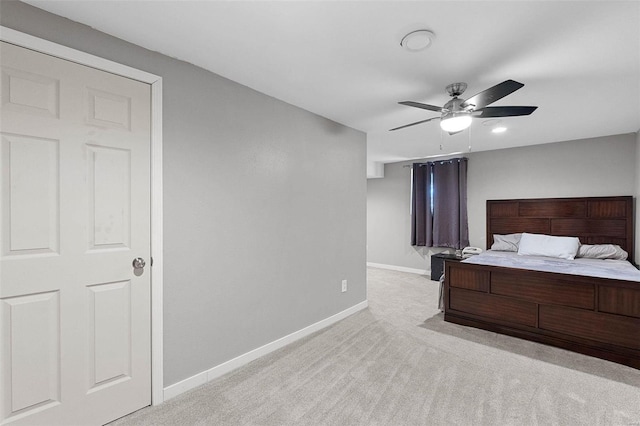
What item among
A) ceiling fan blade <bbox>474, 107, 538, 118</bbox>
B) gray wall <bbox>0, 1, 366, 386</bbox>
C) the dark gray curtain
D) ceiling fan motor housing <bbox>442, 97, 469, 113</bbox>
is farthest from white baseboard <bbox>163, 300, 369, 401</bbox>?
the dark gray curtain

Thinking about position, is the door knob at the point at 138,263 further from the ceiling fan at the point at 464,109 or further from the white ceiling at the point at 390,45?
the ceiling fan at the point at 464,109

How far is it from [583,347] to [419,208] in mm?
3444

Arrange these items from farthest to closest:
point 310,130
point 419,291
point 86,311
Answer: point 419,291 < point 310,130 < point 86,311

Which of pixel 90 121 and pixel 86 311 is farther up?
pixel 90 121

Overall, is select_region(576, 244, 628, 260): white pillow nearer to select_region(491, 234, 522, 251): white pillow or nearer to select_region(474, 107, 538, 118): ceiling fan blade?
select_region(491, 234, 522, 251): white pillow

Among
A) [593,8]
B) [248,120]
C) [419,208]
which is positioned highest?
[593,8]

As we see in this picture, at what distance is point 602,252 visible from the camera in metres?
3.76

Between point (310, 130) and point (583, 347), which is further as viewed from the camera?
point (310, 130)

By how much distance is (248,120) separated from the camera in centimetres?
250

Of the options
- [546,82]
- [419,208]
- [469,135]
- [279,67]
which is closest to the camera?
[279,67]

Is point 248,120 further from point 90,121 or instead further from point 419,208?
point 419,208

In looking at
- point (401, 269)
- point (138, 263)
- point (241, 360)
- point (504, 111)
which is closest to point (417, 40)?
point (504, 111)

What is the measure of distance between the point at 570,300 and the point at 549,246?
142cm

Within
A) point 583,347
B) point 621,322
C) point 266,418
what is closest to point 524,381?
point 583,347
